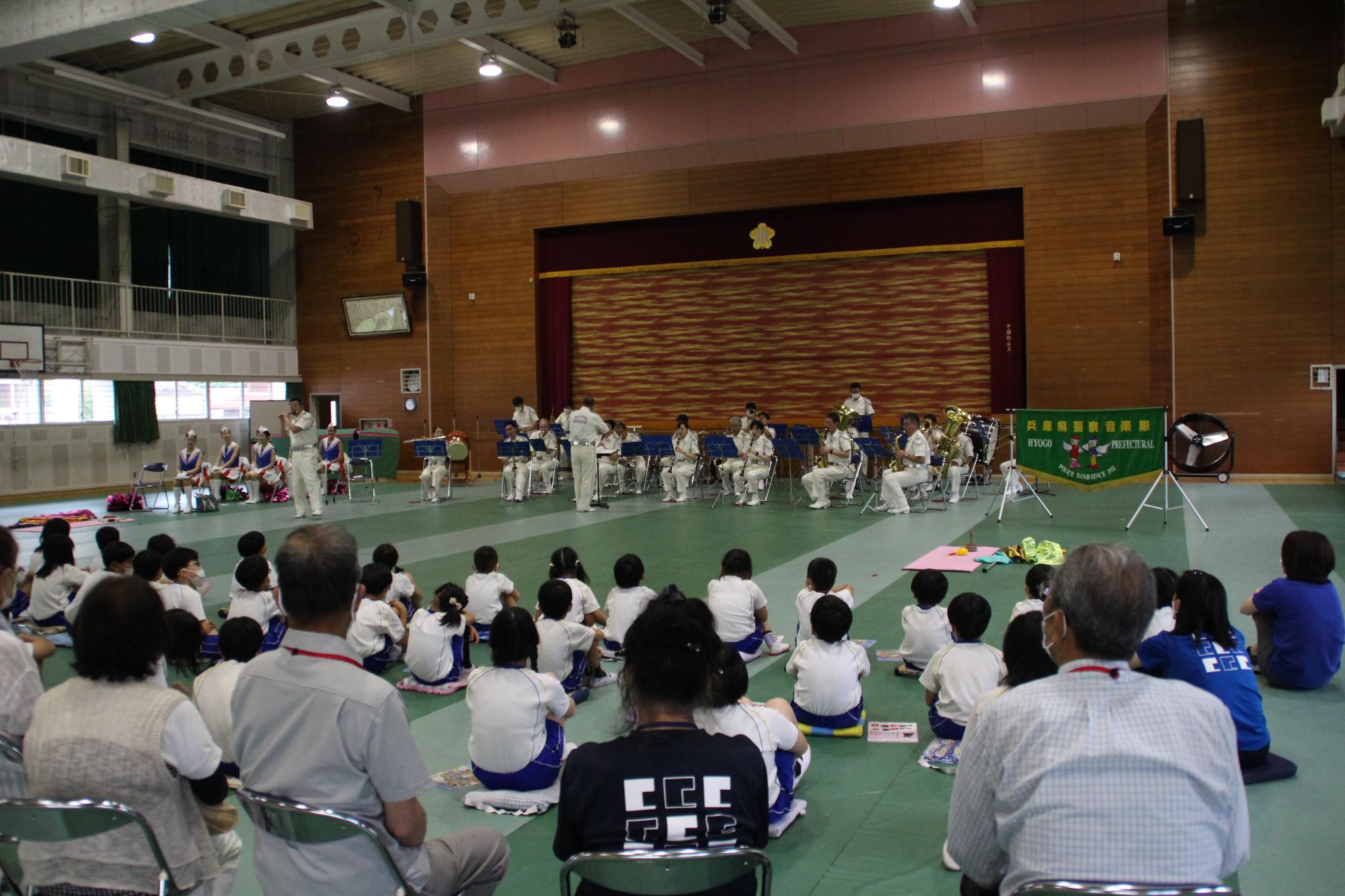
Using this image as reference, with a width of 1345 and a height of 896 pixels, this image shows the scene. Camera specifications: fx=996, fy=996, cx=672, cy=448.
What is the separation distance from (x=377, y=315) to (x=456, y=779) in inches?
762

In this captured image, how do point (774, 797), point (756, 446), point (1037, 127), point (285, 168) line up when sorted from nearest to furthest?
point (774, 797), point (756, 446), point (1037, 127), point (285, 168)

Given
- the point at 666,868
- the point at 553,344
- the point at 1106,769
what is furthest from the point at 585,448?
the point at 1106,769

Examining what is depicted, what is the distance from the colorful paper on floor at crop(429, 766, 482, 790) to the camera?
468cm

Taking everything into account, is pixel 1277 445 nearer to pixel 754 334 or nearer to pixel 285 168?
pixel 754 334

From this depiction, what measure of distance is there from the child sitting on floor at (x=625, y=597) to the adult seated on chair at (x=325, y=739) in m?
3.67

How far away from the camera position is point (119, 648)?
8.71 ft

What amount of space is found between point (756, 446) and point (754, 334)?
4450mm

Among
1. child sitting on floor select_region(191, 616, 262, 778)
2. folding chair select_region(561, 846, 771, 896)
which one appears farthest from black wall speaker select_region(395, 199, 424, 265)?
folding chair select_region(561, 846, 771, 896)

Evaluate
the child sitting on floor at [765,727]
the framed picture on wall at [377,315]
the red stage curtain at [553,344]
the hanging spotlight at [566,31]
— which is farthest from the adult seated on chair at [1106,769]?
the framed picture on wall at [377,315]

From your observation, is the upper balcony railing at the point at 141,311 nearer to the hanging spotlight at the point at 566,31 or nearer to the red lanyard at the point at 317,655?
the hanging spotlight at the point at 566,31

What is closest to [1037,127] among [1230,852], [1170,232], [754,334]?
[1170,232]

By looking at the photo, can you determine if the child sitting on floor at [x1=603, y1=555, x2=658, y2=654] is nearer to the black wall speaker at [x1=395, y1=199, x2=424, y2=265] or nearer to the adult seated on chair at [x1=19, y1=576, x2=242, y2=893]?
the adult seated on chair at [x1=19, y1=576, x2=242, y2=893]

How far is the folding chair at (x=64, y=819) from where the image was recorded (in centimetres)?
248

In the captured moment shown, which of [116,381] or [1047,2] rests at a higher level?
[1047,2]
